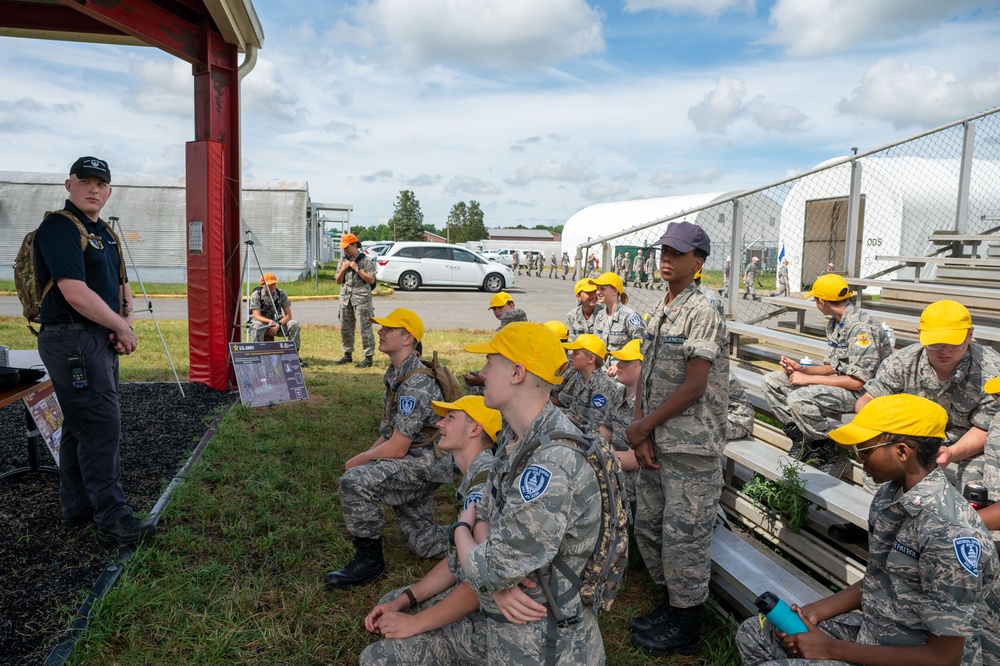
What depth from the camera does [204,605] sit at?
3398 mm

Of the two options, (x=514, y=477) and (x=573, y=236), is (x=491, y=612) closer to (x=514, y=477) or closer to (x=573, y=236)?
(x=514, y=477)

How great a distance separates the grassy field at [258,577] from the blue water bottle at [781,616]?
0.96 meters

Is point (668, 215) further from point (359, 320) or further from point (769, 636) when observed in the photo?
point (769, 636)

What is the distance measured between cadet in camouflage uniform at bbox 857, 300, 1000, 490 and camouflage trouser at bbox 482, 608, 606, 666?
2.51 metres

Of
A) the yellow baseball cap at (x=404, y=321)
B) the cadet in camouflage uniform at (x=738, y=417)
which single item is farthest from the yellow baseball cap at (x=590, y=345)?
the yellow baseball cap at (x=404, y=321)

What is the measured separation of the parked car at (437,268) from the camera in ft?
73.6

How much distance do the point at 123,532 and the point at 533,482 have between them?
3014mm

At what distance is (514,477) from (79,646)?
90.4 inches

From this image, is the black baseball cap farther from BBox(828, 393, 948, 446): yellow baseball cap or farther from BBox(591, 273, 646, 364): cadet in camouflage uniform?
BBox(591, 273, 646, 364): cadet in camouflage uniform

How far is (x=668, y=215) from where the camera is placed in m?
14.0

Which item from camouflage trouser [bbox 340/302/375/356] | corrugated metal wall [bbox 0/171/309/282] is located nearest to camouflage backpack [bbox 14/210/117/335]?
camouflage trouser [bbox 340/302/375/356]

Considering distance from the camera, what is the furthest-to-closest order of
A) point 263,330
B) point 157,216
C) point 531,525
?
point 157,216 → point 263,330 → point 531,525

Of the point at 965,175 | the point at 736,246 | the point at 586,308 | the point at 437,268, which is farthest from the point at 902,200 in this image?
the point at 437,268

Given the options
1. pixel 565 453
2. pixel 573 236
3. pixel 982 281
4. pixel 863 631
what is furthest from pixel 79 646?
pixel 573 236
